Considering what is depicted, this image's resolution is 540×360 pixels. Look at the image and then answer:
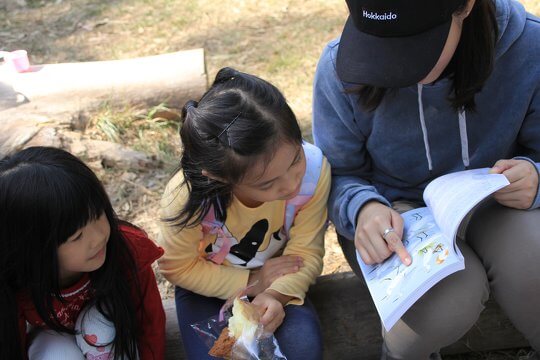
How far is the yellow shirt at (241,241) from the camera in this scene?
1.63 metres

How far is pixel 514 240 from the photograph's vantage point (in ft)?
4.72

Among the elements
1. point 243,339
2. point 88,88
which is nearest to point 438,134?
point 243,339

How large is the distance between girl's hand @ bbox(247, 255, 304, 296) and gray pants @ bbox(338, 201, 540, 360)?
0.98 ft

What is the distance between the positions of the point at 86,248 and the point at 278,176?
1.45 ft

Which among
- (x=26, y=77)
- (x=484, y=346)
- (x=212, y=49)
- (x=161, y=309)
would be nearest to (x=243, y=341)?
(x=161, y=309)

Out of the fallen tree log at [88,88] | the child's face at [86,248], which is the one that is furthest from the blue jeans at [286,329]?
the fallen tree log at [88,88]

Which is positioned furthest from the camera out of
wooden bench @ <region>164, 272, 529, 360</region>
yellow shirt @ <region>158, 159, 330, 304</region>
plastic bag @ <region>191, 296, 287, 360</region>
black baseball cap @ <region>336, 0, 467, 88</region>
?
wooden bench @ <region>164, 272, 529, 360</region>

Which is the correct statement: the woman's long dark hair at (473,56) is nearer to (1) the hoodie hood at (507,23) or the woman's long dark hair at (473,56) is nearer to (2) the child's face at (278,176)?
(1) the hoodie hood at (507,23)

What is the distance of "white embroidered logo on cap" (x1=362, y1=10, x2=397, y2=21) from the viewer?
1.27 m

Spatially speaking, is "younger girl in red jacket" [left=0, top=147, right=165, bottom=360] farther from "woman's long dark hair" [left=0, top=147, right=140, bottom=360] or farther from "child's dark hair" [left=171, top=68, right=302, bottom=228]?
"child's dark hair" [left=171, top=68, right=302, bottom=228]

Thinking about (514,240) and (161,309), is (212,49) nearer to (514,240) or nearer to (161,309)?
(161,309)

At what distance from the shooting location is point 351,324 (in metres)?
1.81

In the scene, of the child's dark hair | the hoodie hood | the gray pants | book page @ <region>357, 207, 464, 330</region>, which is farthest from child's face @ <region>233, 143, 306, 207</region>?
the hoodie hood

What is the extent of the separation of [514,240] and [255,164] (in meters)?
0.59
